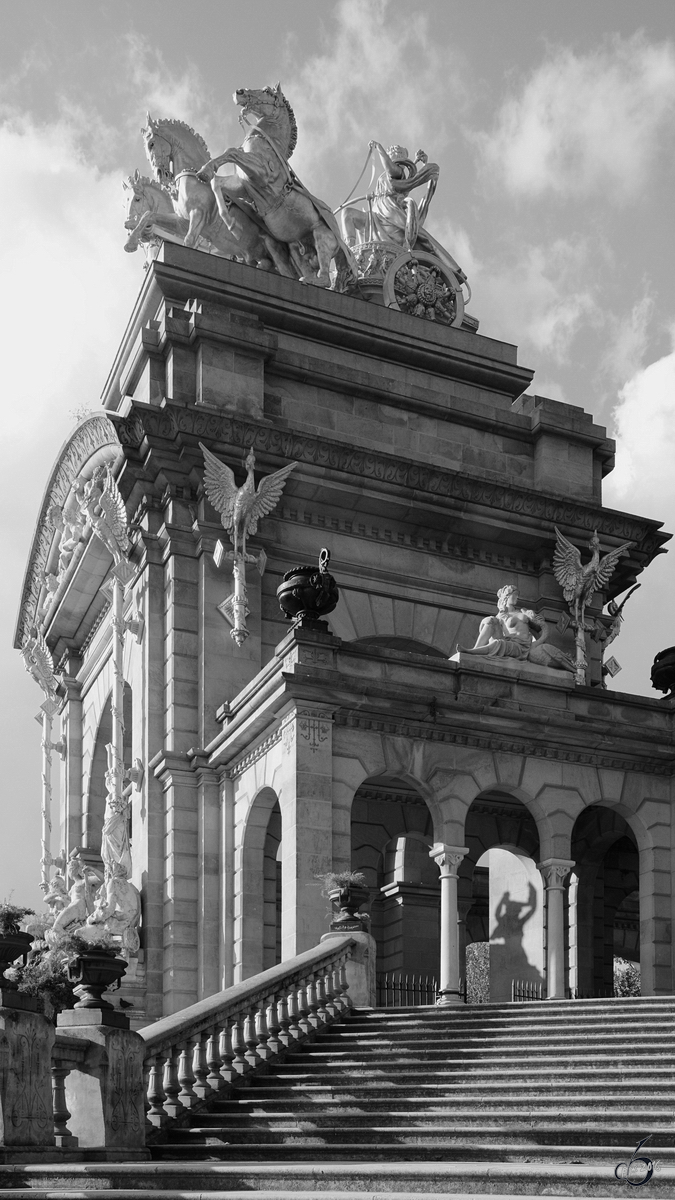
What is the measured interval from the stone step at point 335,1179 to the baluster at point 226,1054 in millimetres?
3075

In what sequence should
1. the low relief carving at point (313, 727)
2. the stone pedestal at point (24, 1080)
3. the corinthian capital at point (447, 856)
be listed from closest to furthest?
the stone pedestal at point (24, 1080)
the low relief carving at point (313, 727)
the corinthian capital at point (447, 856)

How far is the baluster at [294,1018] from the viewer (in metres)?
21.9

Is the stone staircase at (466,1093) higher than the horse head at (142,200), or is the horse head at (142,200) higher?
the horse head at (142,200)

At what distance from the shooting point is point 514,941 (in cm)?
3216

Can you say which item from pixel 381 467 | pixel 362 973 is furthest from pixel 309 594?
pixel 381 467

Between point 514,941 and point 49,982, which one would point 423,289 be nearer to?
point 514,941

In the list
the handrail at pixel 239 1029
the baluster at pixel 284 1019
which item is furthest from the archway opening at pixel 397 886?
the baluster at pixel 284 1019

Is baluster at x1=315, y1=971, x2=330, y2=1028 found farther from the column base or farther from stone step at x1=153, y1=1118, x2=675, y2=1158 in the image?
the column base

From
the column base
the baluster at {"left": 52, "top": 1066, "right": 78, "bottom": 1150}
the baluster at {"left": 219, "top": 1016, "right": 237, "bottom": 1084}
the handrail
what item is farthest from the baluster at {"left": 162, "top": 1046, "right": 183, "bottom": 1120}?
the column base

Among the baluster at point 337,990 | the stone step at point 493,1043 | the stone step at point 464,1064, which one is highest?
the baluster at point 337,990

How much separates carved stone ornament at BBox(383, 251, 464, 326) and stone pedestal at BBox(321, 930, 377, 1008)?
20.7m

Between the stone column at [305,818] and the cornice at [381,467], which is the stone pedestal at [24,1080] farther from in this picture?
the cornice at [381,467]

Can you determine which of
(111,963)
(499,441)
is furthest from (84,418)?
(111,963)

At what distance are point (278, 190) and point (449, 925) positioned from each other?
19368mm
